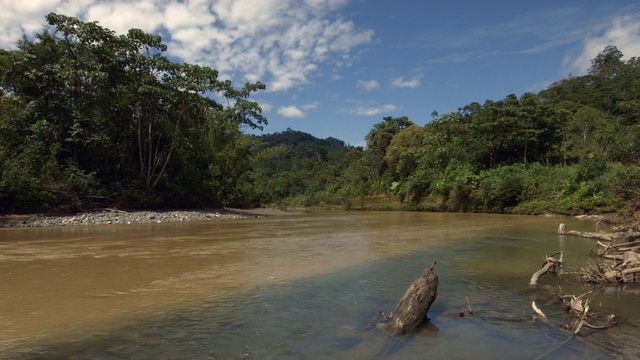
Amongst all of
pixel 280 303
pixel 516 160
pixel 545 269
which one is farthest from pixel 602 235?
pixel 516 160

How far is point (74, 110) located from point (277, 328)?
2561cm

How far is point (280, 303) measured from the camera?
22.6 feet

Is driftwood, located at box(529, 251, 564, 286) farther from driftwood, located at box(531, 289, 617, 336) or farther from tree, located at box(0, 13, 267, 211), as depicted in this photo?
tree, located at box(0, 13, 267, 211)

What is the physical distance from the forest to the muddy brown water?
34.6 feet

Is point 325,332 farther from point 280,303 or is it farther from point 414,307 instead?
point 280,303

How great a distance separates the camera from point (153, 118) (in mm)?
29828

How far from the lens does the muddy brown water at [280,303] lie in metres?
4.86

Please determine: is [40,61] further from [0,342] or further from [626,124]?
[626,124]

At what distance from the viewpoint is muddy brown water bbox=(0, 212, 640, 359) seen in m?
4.86

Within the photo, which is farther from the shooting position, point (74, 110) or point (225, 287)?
point (74, 110)

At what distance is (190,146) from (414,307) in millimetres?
29604

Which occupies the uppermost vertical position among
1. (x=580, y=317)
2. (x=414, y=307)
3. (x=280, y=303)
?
(x=414, y=307)

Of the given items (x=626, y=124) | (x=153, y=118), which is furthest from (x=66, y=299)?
(x=626, y=124)

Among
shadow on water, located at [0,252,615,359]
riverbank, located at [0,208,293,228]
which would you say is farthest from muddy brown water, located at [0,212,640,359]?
riverbank, located at [0,208,293,228]
